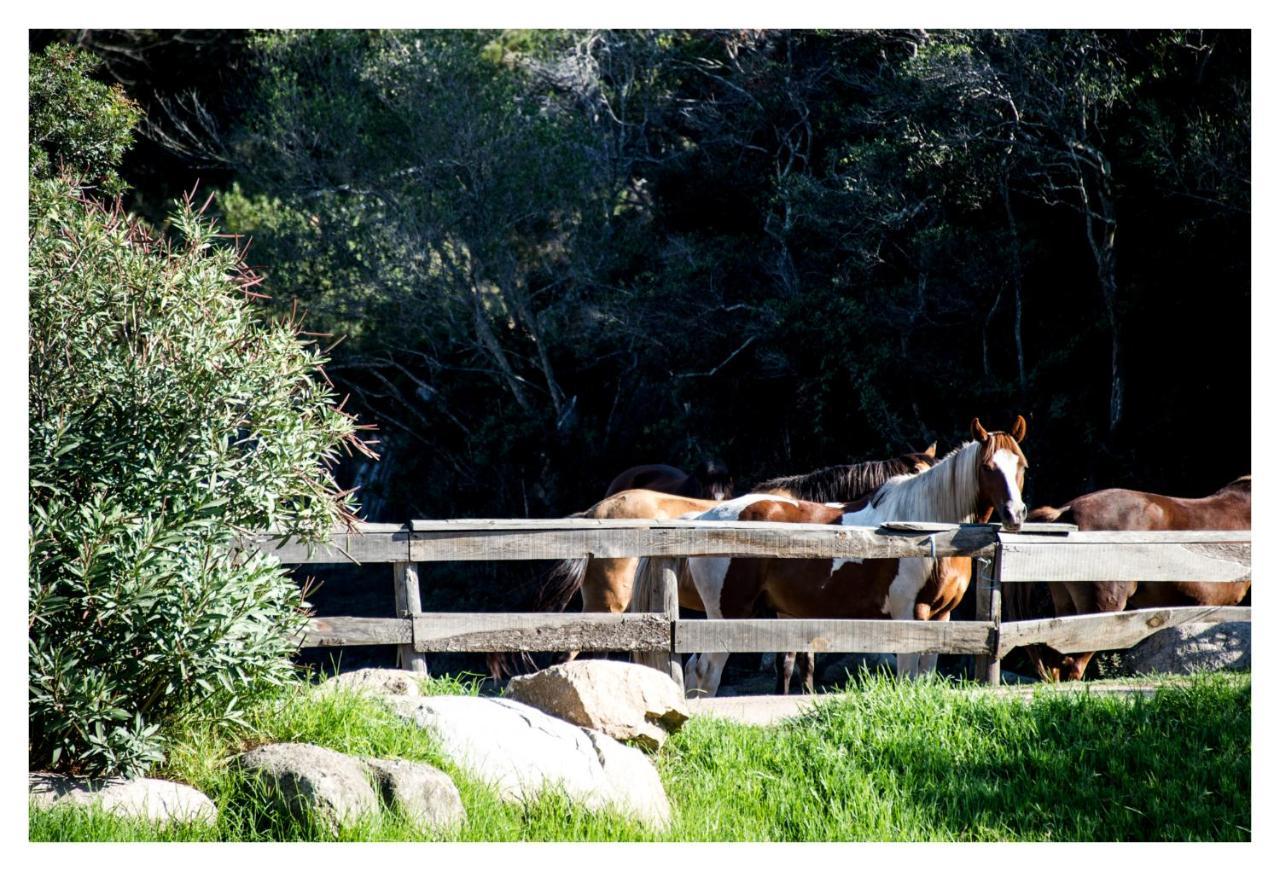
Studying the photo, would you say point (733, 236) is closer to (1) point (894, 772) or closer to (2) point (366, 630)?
(2) point (366, 630)

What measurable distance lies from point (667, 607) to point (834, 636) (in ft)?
3.09

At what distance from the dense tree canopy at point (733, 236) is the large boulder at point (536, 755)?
8.07m

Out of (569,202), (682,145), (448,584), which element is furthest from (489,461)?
(682,145)

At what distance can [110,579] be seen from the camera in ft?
13.5

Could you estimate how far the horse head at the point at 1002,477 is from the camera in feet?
22.5

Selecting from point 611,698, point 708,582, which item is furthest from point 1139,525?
point 611,698

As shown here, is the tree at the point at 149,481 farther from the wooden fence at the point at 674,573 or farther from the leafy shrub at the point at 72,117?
the leafy shrub at the point at 72,117

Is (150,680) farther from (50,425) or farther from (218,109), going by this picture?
(218,109)

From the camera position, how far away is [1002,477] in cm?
697

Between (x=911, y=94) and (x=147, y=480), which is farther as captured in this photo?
(x=911, y=94)

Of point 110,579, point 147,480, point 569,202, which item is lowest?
point 110,579

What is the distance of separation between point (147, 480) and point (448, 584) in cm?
1258

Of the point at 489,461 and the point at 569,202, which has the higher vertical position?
the point at 569,202

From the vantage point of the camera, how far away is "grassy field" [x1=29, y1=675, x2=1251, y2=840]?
441cm
